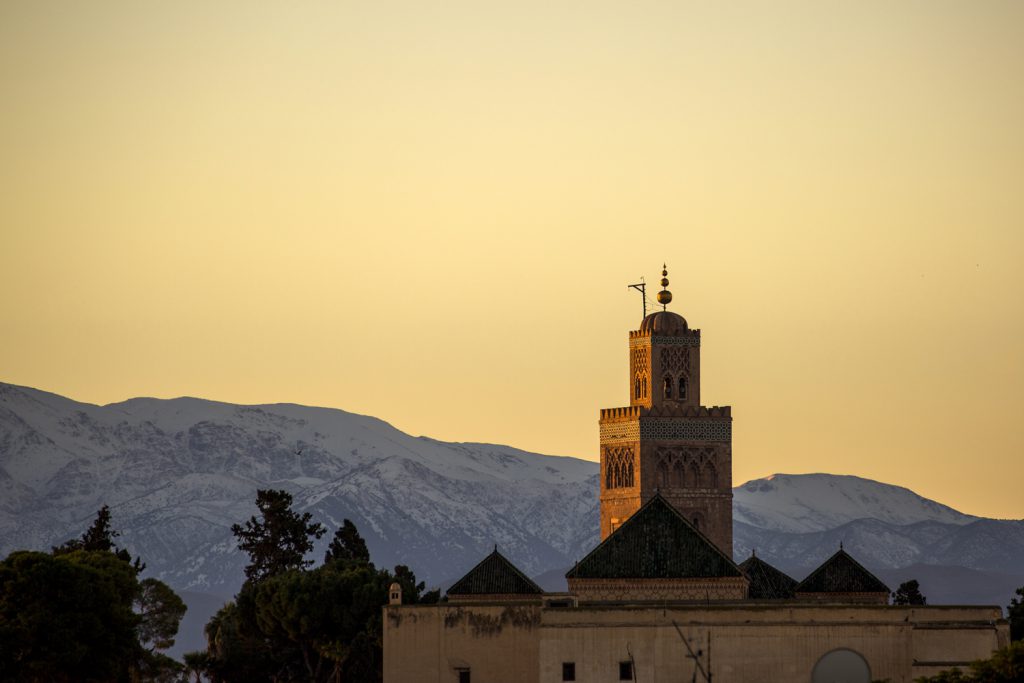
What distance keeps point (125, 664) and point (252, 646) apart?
28.0 feet

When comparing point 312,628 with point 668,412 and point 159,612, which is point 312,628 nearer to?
point 668,412

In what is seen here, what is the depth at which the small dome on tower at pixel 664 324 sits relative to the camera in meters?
116

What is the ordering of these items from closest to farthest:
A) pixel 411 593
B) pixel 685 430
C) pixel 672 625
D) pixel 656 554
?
pixel 672 625 < pixel 656 554 < pixel 411 593 < pixel 685 430

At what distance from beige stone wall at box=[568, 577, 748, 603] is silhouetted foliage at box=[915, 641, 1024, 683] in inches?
548

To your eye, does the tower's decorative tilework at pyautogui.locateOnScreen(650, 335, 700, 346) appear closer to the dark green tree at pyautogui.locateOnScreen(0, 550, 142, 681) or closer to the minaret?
the minaret

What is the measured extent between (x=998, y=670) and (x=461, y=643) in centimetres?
2195

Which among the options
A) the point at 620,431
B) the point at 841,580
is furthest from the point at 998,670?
the point at 620,431

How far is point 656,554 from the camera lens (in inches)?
3757

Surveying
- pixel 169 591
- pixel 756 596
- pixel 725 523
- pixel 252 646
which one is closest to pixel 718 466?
pixel 725 523

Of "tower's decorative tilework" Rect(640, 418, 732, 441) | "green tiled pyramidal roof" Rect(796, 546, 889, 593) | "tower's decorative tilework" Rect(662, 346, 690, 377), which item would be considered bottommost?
"green tiled pyramidal roof" Rect(796, 546, 889, 593)

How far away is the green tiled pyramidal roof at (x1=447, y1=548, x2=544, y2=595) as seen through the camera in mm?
96125

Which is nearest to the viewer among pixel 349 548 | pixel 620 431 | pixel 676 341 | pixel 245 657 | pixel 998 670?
pixel 998 670

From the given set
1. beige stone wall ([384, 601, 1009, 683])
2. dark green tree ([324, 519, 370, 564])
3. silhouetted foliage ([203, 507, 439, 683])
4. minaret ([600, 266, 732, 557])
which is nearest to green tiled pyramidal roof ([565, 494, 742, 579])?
beige stone wall ([384, 601, 1009, 683])

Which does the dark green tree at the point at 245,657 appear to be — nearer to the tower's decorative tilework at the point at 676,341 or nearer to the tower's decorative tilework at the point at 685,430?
the tower's decorative tilework at the point at 685,430
